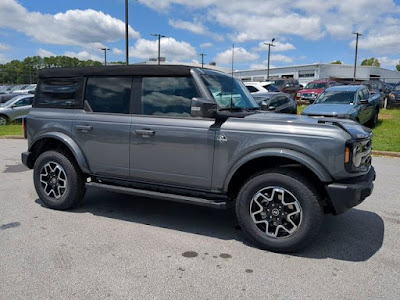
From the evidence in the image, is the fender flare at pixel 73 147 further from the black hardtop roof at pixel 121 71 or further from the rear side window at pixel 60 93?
the black hardtop roof at pixel 121 71

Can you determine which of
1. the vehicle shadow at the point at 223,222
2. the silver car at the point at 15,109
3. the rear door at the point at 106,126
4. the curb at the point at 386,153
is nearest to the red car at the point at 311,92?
the curb at the point at 386,153

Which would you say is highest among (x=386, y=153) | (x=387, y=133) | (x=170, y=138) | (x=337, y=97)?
(x=337, y=97)

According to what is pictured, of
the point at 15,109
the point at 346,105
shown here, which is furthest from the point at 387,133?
the point at 15,109

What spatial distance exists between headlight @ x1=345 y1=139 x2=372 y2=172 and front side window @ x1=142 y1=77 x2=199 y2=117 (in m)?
1.71

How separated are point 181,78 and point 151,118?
59 centimetres

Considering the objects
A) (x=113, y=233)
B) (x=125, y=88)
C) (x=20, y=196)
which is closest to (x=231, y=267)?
(x=113, y=233)

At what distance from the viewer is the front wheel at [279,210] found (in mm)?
3607

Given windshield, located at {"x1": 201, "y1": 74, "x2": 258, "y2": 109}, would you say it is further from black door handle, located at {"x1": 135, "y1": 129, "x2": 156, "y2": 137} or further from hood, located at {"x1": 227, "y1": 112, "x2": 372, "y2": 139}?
black door handle, located at {"x1": 135, "y1": 129, "x2": 156, "y2": 137}

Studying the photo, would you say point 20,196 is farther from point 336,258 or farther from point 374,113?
point 374,113

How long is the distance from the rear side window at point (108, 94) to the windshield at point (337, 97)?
31.4ft

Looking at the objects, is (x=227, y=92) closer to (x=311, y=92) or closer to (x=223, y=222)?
(x=223, y=222)

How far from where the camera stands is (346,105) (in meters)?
11.9

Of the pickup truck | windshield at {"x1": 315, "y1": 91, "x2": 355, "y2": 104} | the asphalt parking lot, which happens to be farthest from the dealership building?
the asphalt parking lot

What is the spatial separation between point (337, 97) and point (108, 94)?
10.1 metres
